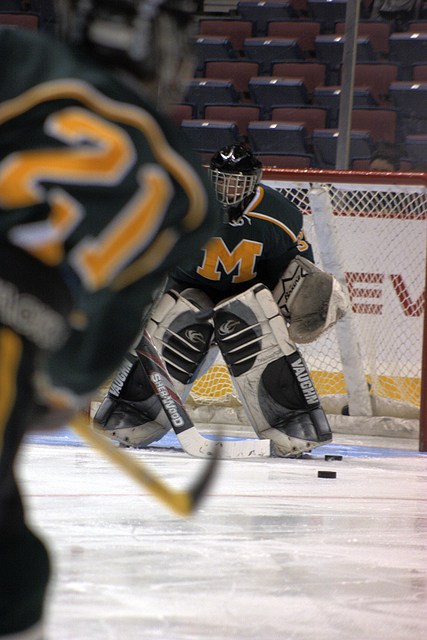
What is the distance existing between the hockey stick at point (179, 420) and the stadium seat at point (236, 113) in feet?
12.7

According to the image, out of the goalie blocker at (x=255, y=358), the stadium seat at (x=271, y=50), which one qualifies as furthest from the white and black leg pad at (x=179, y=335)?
the stadium seat at (x=271, y=50)

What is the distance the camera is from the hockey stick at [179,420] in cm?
352

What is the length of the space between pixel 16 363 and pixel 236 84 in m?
7.50

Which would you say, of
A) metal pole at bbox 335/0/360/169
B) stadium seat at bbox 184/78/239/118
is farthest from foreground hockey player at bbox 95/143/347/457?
stadium seat at bbox 184/78/239/118

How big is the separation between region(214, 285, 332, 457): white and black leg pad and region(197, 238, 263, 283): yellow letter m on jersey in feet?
0.55

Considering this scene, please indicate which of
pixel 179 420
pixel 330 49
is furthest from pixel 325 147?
pixel 179 420

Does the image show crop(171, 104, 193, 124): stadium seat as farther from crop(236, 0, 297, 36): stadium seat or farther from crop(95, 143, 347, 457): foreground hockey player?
crop(95, 143, 347, 457): foreground hockey player

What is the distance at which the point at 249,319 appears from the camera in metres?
3.68

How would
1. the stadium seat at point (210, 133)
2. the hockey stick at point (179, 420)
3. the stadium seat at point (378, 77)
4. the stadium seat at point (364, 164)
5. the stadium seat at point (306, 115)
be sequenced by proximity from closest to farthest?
the hockey stick at point (179, 420)
the stadium seat at point (364, 164)
the stadium seat at point (378, 77)
the stadium seat at point (210, 133)
the stadium seat at point (306, 115)

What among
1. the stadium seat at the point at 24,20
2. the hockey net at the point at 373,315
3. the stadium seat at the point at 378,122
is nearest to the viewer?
the hockey net at the point at 373,315

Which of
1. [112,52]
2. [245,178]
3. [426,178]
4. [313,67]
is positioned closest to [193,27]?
[112,52]

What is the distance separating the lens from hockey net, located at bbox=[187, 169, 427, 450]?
4387 mm

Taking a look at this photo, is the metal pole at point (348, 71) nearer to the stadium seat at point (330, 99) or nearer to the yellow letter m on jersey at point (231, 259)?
the yellow letter m on jersey at point (231, 259)

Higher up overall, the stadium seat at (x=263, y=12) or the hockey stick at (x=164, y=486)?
the hockey stick at (x=164, y=486)
